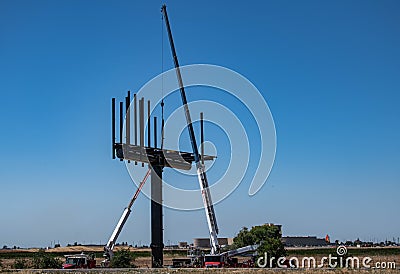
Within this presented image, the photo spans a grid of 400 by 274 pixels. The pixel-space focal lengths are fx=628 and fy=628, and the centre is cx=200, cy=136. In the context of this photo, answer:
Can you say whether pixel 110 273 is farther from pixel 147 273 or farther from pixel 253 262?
pixel 253 262

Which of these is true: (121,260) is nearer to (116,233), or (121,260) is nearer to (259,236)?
(116,233)

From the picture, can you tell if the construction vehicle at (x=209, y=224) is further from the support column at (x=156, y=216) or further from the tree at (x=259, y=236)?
the support column at (x=156, y=216)

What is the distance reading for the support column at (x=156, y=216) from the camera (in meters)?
60.9

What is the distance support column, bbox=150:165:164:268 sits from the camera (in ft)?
200

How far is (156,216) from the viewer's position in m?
61.0

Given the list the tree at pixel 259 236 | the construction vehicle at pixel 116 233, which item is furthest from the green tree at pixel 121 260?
the tree at pixel 259 236

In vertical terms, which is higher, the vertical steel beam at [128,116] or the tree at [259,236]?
the vertical steel beam at [128,116]

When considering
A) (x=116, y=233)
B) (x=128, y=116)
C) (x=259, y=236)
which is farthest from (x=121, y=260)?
(x=259, y=236)

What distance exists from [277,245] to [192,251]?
9185 millimetres

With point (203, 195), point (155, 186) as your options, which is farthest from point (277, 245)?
point (155, 186)

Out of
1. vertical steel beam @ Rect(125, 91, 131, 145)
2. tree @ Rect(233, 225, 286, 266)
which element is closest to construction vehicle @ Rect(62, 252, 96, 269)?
vertical steel beam @ Rect(125, 91, 131, 145)

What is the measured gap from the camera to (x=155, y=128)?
209ft

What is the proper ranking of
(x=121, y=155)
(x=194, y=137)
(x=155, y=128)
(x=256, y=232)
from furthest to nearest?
(x=256, y=232) → (x=194, y=137) → (x=155, y=128) → (x=121, y=155)

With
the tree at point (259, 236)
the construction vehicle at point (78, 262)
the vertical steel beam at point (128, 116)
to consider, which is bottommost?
the construction vehicle at point (78, 262)
